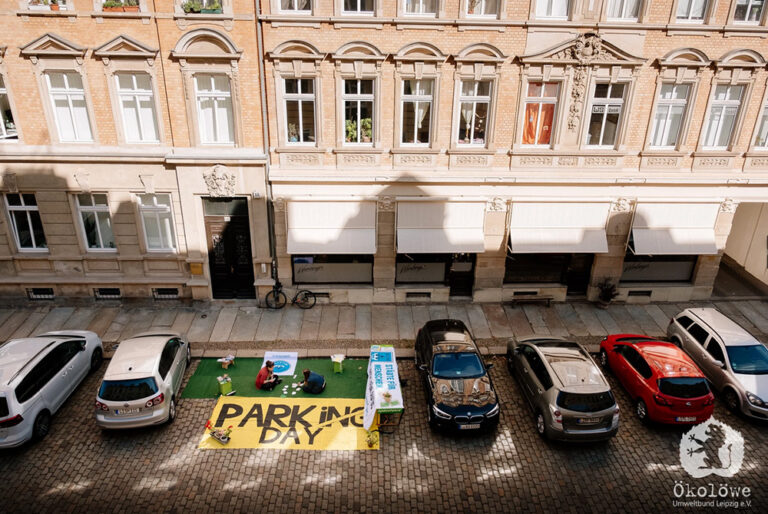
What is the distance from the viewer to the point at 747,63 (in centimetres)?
1496

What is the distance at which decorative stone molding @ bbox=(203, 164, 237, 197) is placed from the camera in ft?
50.1

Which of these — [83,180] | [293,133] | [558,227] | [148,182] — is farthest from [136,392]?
[558,227]

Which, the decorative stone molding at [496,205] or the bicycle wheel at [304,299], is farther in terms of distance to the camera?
the bicycle wheel at [304,299]

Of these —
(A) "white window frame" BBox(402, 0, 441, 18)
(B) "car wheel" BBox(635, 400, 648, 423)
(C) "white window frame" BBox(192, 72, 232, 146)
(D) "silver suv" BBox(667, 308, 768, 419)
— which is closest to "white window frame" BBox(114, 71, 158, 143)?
(C) "white window frame" BBox(192, 72, 232, 146)

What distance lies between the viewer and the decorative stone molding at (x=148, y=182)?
607 inches

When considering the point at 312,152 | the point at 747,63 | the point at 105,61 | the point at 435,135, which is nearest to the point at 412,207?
the point at 435,135

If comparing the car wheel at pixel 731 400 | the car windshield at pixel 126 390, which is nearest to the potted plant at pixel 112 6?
the car windshield at pixel 126 390

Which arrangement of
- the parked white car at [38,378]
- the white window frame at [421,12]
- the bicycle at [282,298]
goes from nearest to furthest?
the parked white car at [38,378] → the white window frame at [421,12] → the bicycle at [282,298]

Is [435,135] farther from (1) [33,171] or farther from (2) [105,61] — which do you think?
(1) [33,171]

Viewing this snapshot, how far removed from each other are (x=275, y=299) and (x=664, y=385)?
12.4m

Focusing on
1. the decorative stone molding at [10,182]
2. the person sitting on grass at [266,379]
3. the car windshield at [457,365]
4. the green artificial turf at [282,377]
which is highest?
the decorative stone molding at [10,182]

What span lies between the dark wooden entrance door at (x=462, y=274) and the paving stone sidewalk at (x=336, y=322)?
0.59 meters

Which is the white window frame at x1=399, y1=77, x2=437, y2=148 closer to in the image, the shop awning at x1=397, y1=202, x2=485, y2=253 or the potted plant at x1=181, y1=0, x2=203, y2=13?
the shop awning at x1=397, y1=202, x2=485, y2=253

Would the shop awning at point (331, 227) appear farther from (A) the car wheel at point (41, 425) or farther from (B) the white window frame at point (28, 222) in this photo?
(B) the white window frame at point (28, 222)
